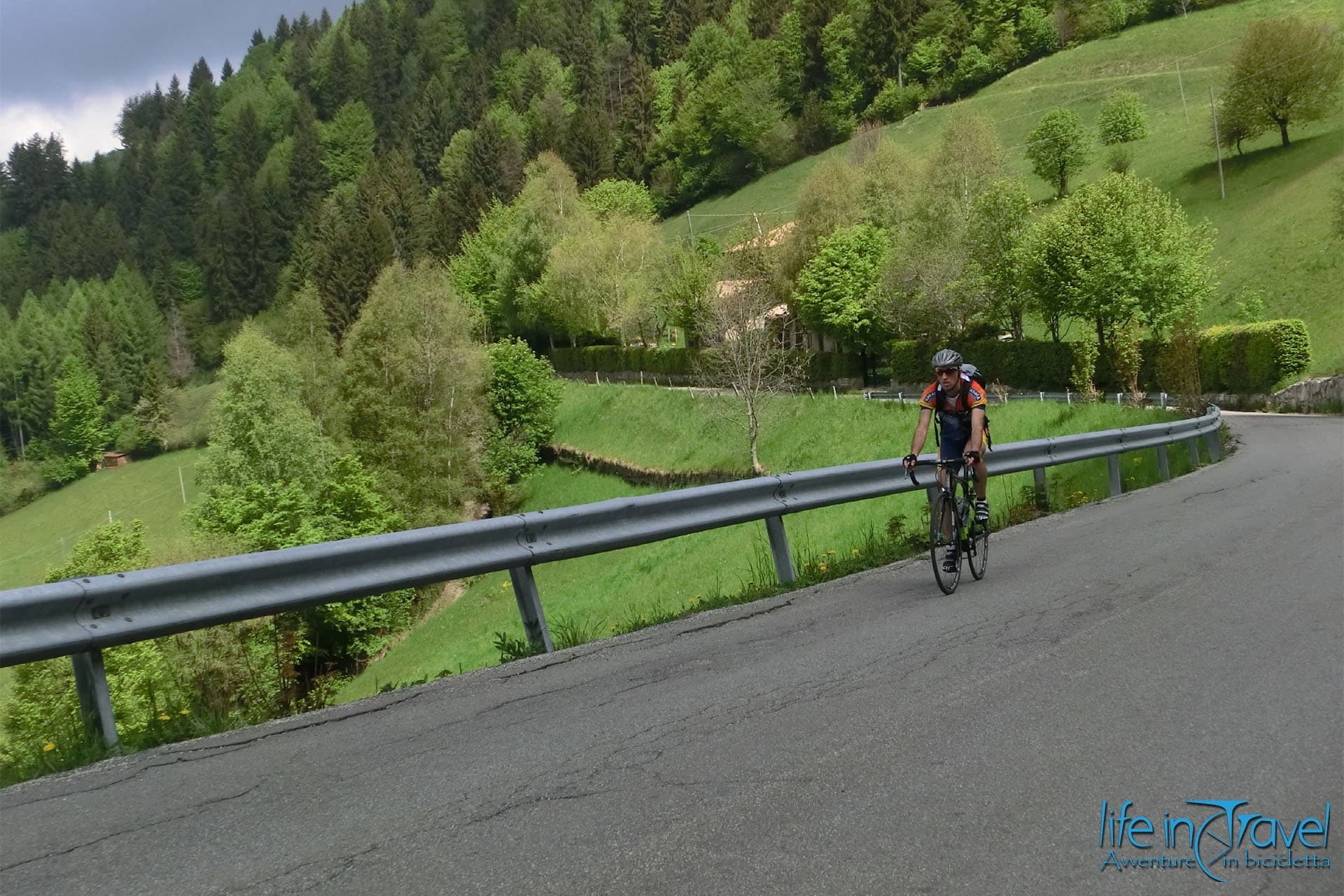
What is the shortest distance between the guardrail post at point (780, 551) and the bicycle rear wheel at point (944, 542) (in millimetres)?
1392

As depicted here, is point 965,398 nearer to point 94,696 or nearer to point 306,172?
point 94,696

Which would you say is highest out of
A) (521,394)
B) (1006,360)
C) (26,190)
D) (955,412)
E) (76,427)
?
(26,190)

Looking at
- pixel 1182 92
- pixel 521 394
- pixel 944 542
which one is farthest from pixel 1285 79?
pixel 944 542

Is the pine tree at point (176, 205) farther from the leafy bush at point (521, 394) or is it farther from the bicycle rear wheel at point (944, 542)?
the bicycle rear wheel at point (944, 542)

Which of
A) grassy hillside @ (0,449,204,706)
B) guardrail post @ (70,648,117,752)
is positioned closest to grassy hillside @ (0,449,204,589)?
grassy hillside @ (0,449,204,706)

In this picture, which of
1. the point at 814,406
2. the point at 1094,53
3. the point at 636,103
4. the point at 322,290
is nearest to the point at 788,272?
the point at 814,406

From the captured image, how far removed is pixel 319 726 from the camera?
242 inches

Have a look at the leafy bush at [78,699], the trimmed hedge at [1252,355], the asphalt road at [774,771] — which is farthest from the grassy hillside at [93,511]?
the asphalt road at [774,771]

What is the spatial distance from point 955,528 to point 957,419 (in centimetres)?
97

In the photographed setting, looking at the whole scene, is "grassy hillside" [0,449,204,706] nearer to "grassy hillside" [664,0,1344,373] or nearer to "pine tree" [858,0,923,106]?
"grassy hillside" [664,0,1344,373]

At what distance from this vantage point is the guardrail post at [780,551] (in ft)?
35.7

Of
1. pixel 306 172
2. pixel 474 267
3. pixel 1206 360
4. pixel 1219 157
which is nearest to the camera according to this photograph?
pixel 1206 360

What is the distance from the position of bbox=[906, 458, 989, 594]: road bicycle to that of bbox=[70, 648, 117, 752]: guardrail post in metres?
6.00

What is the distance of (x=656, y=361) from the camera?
89.6 metres
